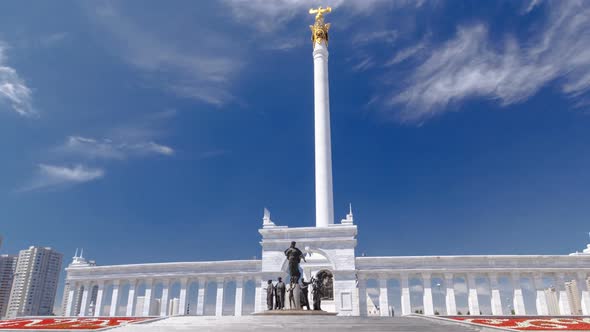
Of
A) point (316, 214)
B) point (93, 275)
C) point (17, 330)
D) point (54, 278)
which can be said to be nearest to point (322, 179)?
point (316, 214)

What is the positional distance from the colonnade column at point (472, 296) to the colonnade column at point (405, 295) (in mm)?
6593

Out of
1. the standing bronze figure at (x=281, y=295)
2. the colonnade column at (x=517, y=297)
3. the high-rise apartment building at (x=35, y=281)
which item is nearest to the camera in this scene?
the standing bronze figure at (x=281, y=295)

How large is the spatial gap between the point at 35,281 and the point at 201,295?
9161 cm

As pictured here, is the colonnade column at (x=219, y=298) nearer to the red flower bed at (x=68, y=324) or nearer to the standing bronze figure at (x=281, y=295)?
the red flower bed at (x=68, y=324)

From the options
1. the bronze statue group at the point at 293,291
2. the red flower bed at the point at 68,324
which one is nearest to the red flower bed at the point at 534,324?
the bronze statue group at the point at 293,291

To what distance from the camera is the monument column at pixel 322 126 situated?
5506 centimetres

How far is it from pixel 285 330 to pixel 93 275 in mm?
41985

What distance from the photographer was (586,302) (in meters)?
48.0

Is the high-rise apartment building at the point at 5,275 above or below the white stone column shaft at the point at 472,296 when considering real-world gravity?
above

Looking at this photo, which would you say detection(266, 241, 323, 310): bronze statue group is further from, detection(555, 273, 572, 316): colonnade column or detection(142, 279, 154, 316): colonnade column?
detection(555, 273, 572, 316): colonnade column

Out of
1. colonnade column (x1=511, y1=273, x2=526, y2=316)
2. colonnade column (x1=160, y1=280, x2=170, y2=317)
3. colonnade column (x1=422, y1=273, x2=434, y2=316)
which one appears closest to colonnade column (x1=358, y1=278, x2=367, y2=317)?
colonnade column (x1=422, y1=273, x2=434, y2=316)

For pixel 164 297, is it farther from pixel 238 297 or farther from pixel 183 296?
pixel 238 297

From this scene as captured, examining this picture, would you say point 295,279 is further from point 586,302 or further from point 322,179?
point 586,302

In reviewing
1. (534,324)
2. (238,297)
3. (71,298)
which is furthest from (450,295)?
(71,298)
